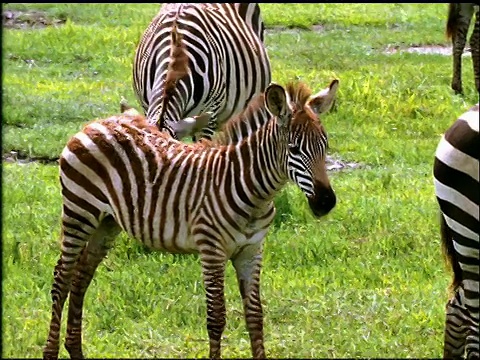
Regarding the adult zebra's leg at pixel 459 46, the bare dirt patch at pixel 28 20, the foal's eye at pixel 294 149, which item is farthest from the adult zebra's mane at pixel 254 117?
the bare dirt patch at pixel 28 20

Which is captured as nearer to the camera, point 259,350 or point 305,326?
point 259,350

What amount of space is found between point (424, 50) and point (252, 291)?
1163 cm

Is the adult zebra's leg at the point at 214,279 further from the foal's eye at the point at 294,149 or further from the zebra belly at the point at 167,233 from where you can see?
the foal's eye at the point at 294,149

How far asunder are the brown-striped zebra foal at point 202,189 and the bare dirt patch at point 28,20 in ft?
42.7

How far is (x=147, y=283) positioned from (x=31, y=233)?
1.52m

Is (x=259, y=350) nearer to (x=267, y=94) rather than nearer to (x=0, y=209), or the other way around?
(x=267, y=94)

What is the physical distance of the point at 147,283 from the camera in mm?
7074

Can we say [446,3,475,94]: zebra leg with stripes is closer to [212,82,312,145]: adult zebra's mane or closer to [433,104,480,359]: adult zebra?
[212,82,312,145]: adult zebra's mane

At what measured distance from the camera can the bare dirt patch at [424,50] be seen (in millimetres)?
16328

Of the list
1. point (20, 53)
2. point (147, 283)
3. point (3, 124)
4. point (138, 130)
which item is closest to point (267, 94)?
point (138, 130)

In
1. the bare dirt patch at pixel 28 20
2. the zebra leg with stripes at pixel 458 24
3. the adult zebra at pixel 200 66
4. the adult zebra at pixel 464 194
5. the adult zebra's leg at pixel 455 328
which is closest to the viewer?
the adult zebra at pixel 464 194

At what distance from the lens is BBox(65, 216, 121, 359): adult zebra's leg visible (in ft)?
20.1

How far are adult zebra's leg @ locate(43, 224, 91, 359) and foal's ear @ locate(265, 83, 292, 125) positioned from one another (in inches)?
53.1

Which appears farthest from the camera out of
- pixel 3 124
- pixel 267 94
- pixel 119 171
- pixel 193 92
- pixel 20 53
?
pixel 20 53
